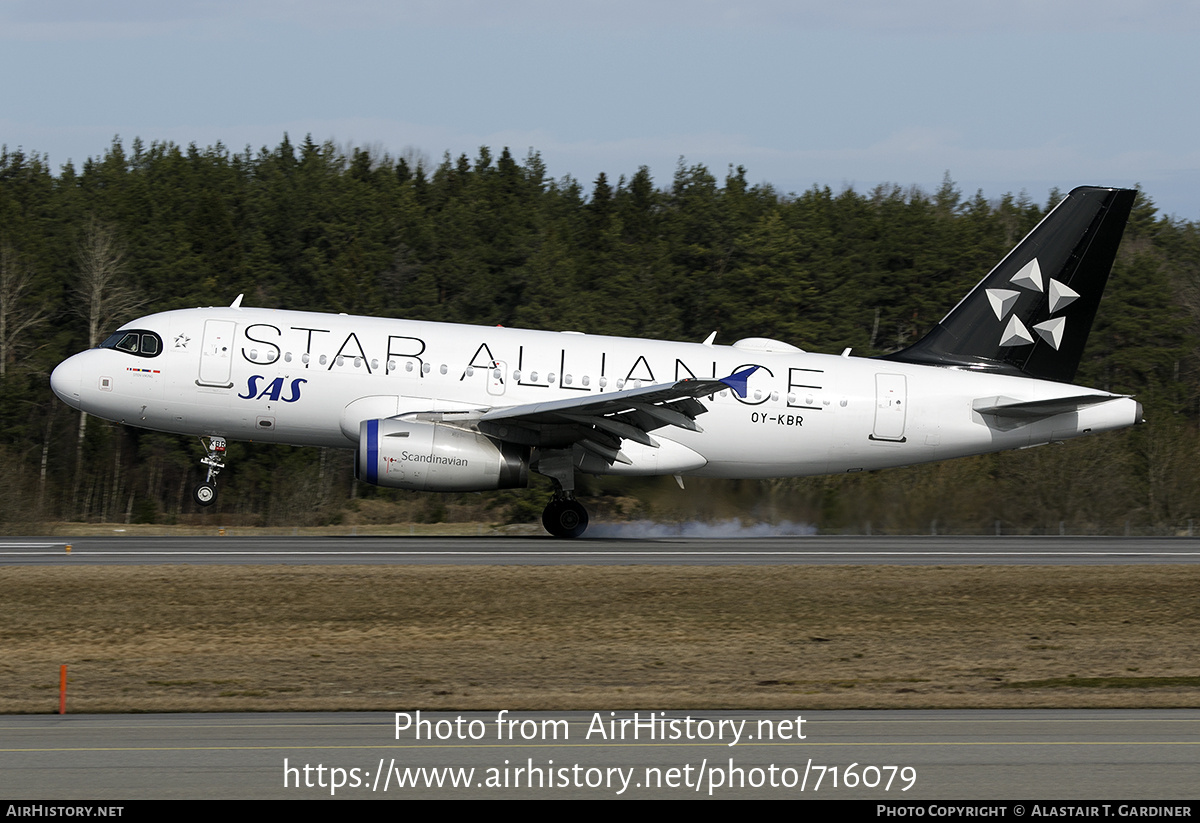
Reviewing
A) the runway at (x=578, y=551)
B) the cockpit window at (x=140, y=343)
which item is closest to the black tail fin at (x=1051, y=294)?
the runway at (x=578, y=551)

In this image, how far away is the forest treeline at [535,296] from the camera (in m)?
A: 40.8

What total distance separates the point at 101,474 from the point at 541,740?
147ft

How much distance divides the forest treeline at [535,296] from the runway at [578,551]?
3422mm

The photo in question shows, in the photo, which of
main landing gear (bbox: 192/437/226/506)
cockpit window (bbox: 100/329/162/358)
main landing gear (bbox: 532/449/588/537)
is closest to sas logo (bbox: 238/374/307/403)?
main landing gear (bbox: 192/437/226/506)

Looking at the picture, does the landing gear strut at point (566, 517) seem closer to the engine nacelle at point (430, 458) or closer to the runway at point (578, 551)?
the runway at point (578, 551)

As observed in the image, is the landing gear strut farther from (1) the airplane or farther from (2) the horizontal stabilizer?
(2) the horizontal stabilizer

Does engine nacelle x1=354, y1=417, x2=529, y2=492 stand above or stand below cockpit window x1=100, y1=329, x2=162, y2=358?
below

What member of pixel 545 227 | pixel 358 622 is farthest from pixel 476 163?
pixel 358 622

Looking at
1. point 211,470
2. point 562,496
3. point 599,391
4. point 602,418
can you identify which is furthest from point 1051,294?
point 211,470

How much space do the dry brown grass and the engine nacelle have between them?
3.71 metres

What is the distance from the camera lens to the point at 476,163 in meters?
119

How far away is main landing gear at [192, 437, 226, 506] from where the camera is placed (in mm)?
26781

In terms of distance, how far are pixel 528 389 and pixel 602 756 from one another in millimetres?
17316
